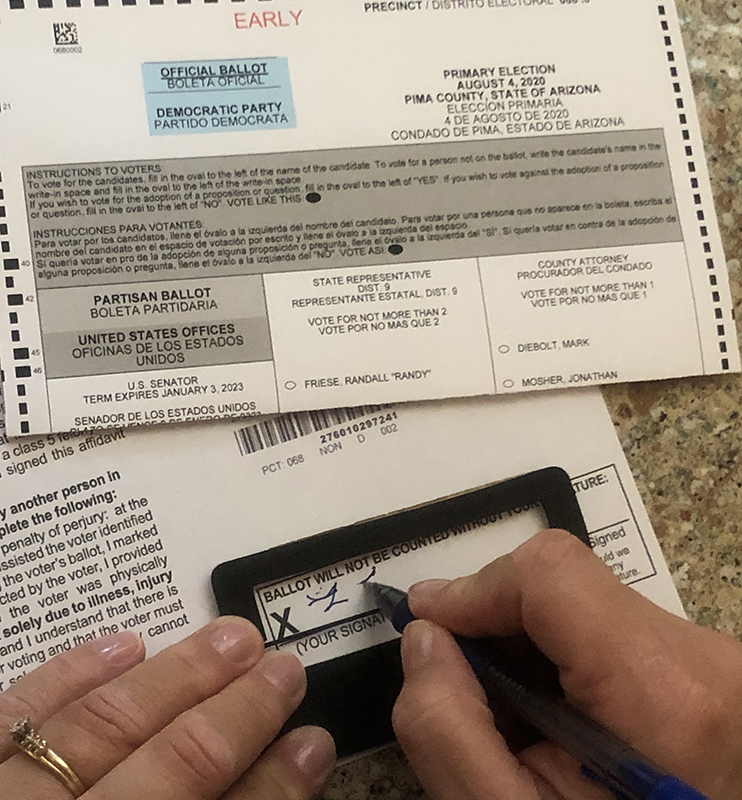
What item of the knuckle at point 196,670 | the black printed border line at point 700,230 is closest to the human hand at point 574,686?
the knuckle at point 196,670

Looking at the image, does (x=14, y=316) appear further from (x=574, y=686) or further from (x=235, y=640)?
(x=574, y=686)

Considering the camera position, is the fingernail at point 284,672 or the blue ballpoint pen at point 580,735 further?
the fingernail at point 284,672

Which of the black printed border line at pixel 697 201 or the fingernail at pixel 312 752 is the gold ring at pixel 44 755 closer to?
the fingernail at pixel 312 752

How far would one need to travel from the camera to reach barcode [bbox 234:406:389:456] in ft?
1.51

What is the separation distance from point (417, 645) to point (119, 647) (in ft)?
0.56

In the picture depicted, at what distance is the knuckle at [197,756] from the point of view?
355mm

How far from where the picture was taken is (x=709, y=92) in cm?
52

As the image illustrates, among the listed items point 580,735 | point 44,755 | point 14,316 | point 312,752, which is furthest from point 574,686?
point 14,316

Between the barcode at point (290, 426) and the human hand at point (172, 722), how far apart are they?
103mm

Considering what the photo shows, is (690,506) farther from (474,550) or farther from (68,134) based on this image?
(68,134)

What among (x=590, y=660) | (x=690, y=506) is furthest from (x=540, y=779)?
(x=690, y=506)

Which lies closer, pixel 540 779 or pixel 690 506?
pixel 540 779

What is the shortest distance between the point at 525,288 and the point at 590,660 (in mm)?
232

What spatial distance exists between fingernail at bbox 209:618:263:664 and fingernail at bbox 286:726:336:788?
0.16ft
